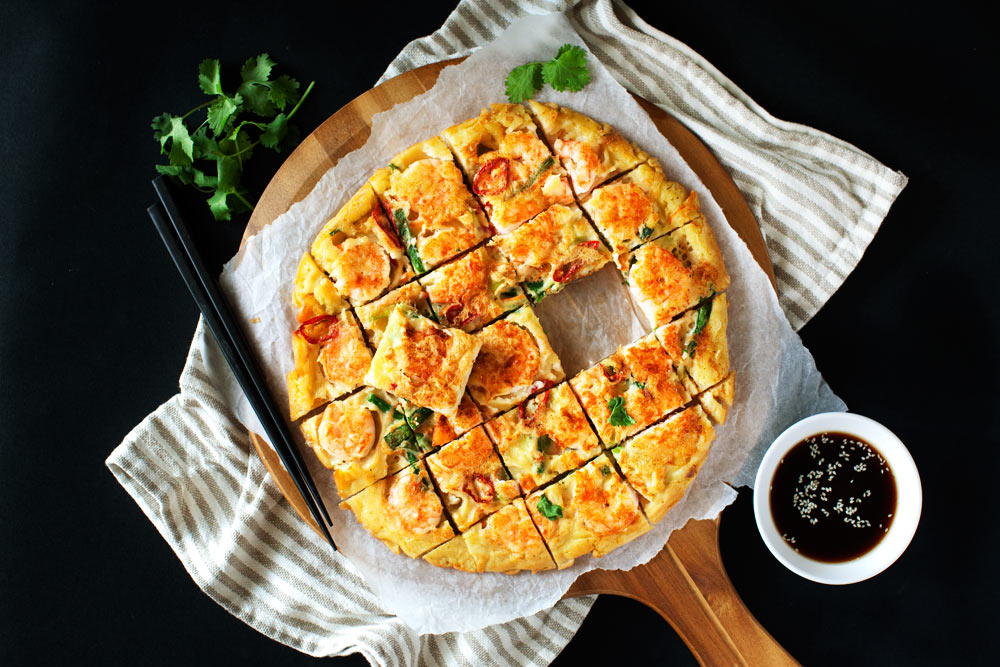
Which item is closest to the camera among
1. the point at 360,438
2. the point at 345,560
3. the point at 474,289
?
the point at 360,438

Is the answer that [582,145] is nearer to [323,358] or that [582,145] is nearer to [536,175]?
[536,175]

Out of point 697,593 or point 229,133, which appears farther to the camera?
point 229,133

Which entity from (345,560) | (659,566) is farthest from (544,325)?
(345,560)

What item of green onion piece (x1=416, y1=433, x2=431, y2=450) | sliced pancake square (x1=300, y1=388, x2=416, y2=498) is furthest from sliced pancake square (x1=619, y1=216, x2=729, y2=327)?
sliced pancake square (x1=300, y1=388, x2=416, y2=498)

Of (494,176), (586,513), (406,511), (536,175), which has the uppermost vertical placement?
(494,176)

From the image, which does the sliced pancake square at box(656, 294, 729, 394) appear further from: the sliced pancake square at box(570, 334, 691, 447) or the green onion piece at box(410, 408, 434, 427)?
the green onion piece at box(410, 408, 434, 427)
